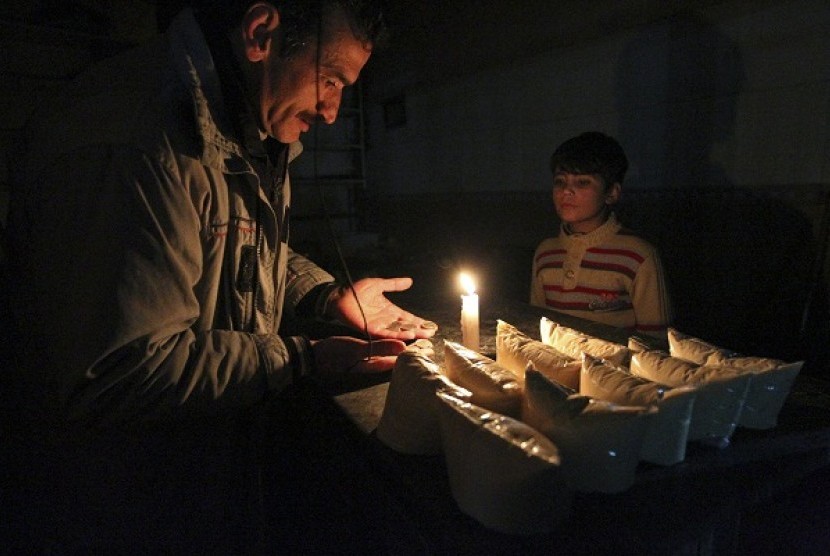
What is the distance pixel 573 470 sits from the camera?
98cm

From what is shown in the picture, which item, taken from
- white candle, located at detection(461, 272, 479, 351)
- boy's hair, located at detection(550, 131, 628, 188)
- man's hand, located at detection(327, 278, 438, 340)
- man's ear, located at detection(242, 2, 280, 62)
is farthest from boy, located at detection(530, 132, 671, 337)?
man's ear, located at detection(242, 2, 280, 62)

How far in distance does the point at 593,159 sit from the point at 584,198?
201mm

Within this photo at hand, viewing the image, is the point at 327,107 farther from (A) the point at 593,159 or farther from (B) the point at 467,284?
(A) the point at 593,159

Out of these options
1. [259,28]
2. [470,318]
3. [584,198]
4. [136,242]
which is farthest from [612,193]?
[136,242]

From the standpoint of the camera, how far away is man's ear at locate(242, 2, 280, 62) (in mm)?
1456

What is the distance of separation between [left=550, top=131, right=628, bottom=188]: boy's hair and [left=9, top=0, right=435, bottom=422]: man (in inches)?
58.2

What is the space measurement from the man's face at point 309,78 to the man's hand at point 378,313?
694mm

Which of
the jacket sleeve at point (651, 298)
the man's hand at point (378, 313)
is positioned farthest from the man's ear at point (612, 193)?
the man's hand at point (378, 313)

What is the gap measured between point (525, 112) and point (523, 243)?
1.31 meters

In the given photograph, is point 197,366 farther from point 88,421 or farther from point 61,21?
point 61,21

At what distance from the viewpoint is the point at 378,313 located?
211 cm

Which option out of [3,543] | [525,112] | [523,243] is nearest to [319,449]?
[3,543]

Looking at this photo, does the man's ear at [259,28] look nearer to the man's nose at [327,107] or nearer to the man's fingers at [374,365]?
the man's nose at [327,107]

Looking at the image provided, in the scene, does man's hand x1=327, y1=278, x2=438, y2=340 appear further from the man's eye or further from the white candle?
the man's eye
